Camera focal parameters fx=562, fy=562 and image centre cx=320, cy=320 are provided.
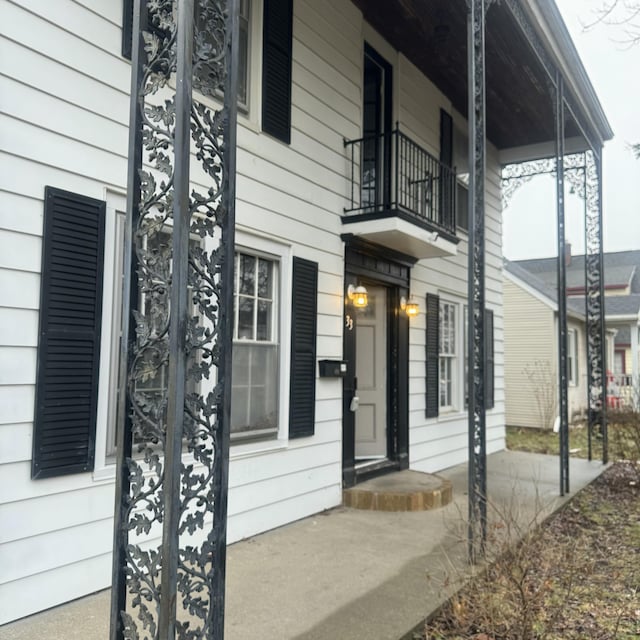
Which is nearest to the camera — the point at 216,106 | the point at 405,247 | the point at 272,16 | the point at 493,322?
the point at 216,106

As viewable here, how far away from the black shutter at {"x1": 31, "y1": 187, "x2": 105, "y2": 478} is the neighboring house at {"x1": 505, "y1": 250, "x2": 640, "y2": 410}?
39.7ft

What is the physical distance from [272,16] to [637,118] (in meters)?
4.71

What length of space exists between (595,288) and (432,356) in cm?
339

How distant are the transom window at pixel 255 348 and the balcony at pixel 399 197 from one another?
123 centimetres

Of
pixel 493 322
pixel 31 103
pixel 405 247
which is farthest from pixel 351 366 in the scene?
pixel 493 322

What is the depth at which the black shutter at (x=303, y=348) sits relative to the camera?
4734 millimetres

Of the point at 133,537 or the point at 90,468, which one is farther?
the point at 133,537

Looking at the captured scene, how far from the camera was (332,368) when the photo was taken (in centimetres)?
514

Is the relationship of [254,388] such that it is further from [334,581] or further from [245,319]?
[334,581]

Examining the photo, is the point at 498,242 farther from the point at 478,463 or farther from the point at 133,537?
the point at 133,537

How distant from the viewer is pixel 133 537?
11.1ft

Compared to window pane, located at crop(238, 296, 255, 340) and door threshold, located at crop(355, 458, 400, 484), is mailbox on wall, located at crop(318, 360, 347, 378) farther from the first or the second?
door threshold, located at crop(355, 458, 400, 484)

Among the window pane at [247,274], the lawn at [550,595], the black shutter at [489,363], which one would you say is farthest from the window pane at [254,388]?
the black shutter at [489,363]

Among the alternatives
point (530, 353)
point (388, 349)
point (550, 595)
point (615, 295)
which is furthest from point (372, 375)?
point (615, 295)
